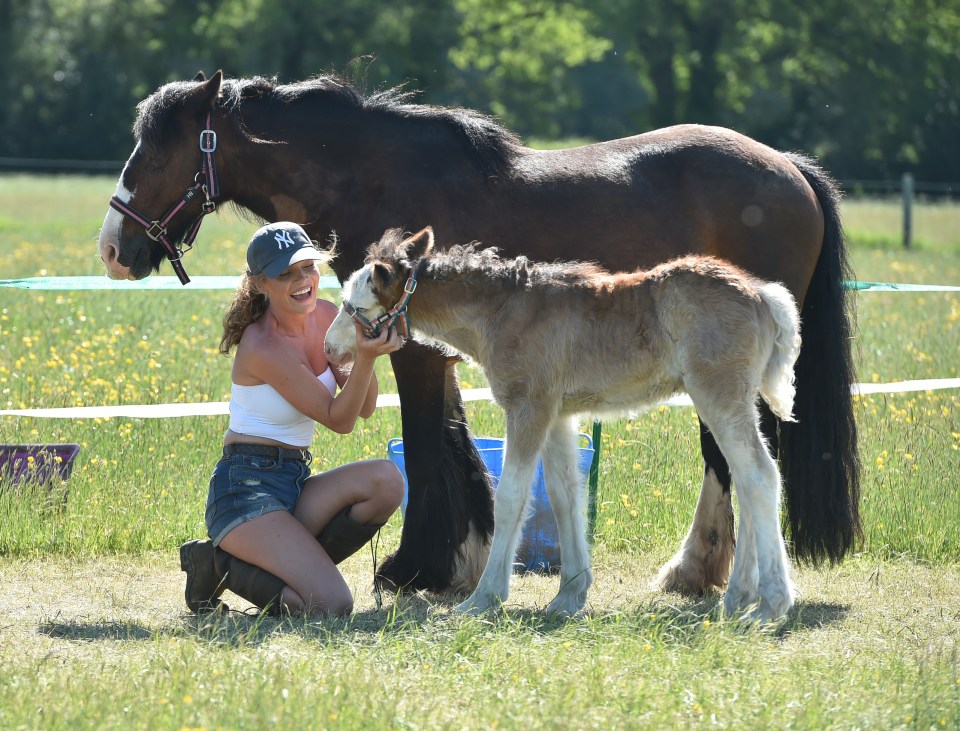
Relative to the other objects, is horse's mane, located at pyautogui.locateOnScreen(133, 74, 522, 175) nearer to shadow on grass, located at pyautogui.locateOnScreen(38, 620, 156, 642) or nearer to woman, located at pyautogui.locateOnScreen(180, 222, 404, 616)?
woman, located at pyautogui.locateOnScreen(180, 222, 404, 616)

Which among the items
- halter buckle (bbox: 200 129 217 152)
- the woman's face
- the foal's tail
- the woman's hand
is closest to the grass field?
halter buckle (bbox: 200 129 217 152)

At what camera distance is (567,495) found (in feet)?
16.3

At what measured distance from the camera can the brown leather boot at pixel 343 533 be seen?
16.3ft

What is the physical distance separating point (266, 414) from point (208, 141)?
1.27 meters

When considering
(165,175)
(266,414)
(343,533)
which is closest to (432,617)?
(343,533)

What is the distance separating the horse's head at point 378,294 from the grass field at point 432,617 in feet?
3.56

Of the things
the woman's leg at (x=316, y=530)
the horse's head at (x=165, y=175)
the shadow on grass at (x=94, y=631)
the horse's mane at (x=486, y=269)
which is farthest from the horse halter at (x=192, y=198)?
the shadow on grass at (x=94, y=631)

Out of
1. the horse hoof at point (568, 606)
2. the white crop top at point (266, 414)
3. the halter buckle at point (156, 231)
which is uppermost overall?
the halter buckle at point (156, 231)

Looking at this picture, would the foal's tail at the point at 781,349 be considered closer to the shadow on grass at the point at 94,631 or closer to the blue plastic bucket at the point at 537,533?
the blue plastic bucket at the point at 537,533

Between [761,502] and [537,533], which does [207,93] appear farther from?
[761,502]

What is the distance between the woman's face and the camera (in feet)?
15.9

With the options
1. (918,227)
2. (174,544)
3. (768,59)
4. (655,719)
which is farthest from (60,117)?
(655,719)

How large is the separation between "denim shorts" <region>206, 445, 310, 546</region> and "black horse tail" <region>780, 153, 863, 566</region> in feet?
7.04

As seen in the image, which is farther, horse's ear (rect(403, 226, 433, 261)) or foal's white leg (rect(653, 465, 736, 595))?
foal's white leg (rect(653, 465, 736, 595))
